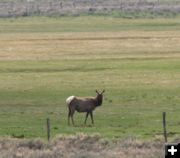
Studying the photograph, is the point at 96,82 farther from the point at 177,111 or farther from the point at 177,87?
the point at 177,111

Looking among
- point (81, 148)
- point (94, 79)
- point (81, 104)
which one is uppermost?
point (81, 148)

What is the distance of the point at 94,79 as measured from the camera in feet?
156

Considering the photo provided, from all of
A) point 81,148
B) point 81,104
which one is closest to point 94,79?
point 81,104

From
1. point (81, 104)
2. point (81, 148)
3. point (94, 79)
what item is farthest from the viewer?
point (94, 79)

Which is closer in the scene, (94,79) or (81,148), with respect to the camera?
(81,148)

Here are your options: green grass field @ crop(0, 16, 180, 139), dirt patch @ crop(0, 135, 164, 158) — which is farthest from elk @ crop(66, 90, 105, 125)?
dirt patch @ crop(0, 135, 164, 158)

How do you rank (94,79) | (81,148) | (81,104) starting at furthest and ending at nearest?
(94,79)
(81,104)
(81,148)

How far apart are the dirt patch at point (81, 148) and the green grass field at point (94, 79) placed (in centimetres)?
317

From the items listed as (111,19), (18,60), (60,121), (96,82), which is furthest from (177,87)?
(111,19)

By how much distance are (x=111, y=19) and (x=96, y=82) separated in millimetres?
75169

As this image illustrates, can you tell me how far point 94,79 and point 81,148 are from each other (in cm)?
2400

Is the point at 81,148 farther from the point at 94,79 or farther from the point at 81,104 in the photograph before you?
the point at 94,79

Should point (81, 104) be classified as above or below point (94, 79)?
above

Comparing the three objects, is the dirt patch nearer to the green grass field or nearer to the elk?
the green grass field
